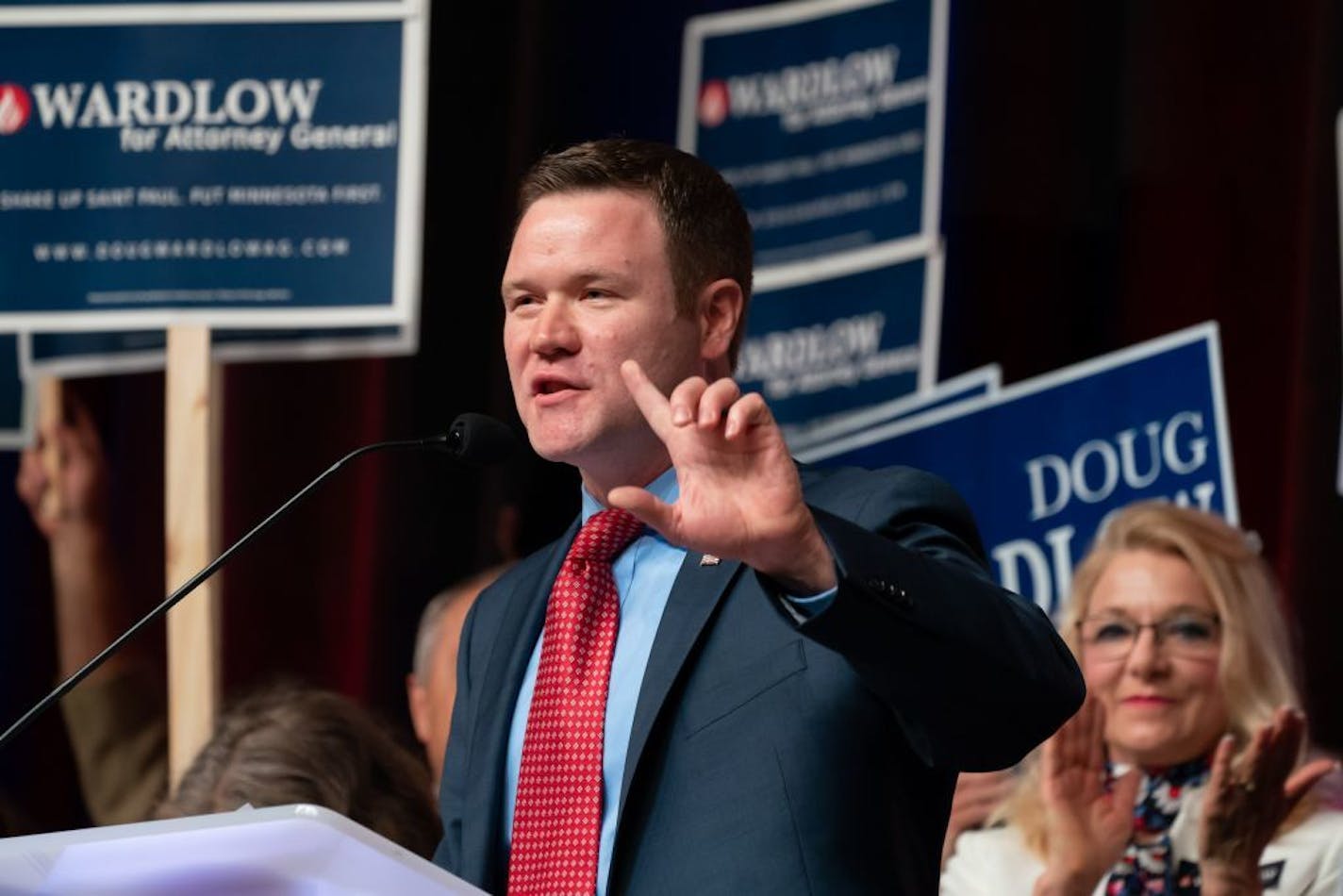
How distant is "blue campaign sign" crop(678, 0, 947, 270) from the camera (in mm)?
3969

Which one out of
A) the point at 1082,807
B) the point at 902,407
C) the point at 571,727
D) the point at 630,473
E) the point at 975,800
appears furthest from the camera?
the point at 902,407

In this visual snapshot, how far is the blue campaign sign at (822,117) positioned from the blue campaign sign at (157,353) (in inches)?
28.8

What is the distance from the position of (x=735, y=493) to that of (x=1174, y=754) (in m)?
2.07

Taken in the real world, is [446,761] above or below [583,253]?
below

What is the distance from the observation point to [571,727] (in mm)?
2053

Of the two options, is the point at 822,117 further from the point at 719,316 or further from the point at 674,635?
the point at 674,635

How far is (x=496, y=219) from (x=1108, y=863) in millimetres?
1721

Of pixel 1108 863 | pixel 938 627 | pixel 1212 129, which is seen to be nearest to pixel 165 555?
pixel 1108 863

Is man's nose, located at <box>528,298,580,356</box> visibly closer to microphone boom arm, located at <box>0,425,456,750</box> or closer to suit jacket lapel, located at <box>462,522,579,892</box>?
microphone boom arm, located at <box>0,425,456,750</box>

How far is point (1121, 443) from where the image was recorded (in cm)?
371

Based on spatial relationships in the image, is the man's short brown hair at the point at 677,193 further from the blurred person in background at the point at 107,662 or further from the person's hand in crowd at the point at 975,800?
the blurred person in background at the point at 107,662

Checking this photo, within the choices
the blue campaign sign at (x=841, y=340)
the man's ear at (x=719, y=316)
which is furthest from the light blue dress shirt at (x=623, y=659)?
the blue campaign sign at (x=841, y=340)

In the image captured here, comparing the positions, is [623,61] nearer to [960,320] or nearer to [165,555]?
[960,320]

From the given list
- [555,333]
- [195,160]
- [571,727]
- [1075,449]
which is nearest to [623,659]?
[571,727]
